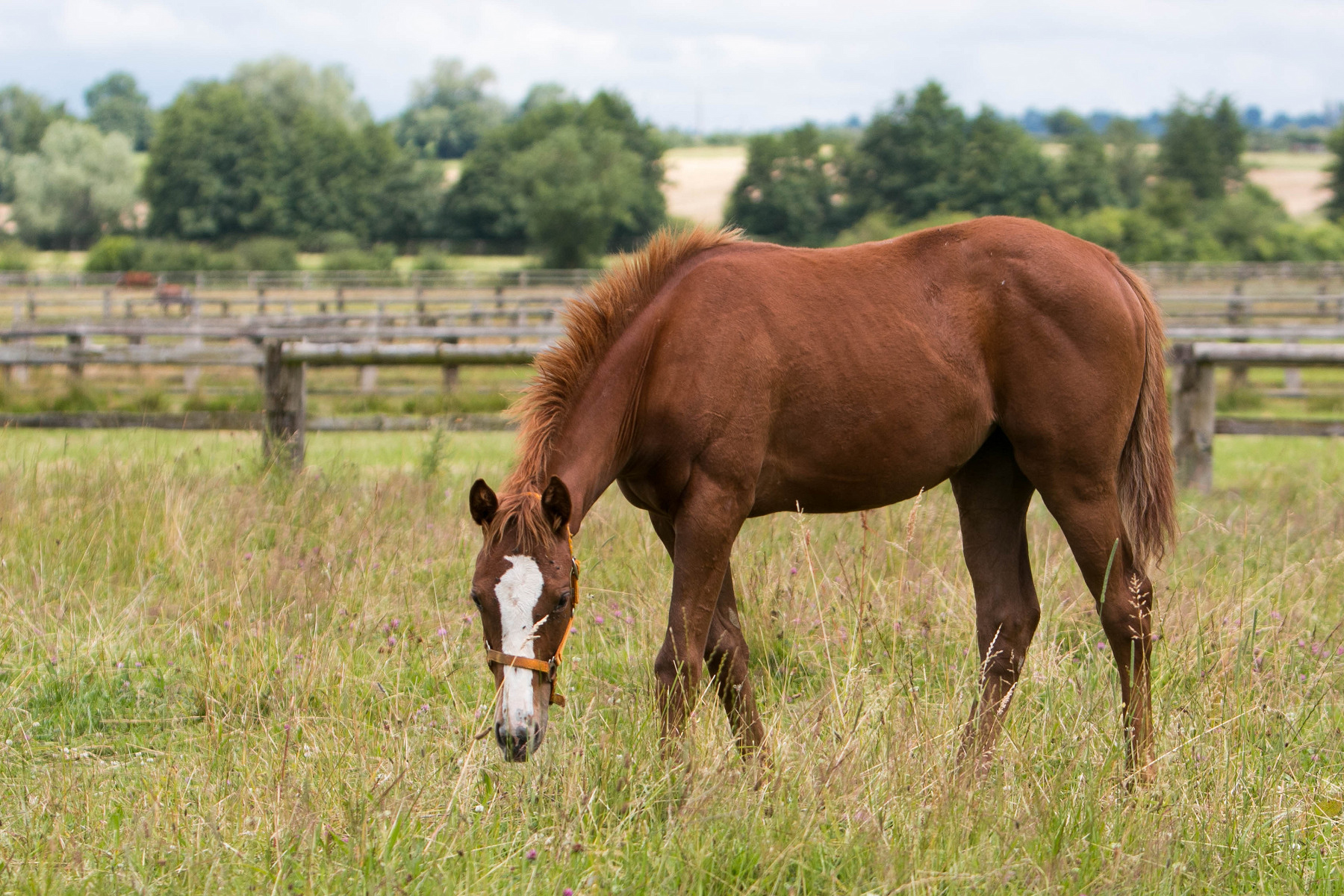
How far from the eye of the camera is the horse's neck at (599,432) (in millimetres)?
3156

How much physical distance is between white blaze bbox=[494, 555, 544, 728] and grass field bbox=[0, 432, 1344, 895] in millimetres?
330

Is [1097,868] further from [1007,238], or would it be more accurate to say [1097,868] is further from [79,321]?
[79,321]

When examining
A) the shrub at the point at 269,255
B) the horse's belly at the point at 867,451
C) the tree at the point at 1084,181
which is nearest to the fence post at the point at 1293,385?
the horse's belly at the point at 867,451

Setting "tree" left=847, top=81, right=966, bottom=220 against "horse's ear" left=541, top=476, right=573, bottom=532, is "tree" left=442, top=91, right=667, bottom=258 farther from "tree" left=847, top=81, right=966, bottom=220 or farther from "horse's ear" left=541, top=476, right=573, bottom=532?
"horse's ear" left=541, top=476, right=573, bottom=532

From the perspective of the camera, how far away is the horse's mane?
10.2 feet

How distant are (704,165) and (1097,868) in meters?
107

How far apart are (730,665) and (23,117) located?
3832 inches

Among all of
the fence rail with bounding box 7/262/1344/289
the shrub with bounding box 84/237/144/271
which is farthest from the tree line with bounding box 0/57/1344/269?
the fence rail with bounding box 7/262/1344/289

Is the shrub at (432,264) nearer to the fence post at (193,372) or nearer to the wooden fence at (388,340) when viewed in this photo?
the wooden fence at (388,340)

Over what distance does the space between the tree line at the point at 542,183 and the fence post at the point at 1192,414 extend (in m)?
45.9

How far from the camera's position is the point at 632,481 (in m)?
3.48

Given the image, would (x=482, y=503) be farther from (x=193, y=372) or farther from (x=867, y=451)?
(x=193, y=372)

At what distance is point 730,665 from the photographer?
350cm

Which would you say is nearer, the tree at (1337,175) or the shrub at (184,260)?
the shrub at (184,260)
